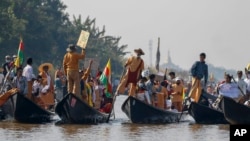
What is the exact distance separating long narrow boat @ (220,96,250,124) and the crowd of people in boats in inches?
38.4

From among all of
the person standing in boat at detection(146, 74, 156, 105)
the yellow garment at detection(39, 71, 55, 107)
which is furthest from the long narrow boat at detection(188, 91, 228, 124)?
the yellow garment at detection(39, 71, 55, 107)

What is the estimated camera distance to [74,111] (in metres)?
27.1

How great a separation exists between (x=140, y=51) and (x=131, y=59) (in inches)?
13.7

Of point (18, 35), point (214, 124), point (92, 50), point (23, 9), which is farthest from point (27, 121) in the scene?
point (92, 50)

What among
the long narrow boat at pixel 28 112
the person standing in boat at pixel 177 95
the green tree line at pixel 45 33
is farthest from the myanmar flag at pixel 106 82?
the green tree line at pixel 45 33

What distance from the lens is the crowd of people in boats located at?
27406mm

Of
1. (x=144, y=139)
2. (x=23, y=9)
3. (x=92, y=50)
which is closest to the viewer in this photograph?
(x=144, y=139)

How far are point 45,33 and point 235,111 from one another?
55.3 m

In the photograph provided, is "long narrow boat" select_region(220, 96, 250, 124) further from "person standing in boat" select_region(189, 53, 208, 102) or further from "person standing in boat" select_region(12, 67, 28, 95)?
"person standing in boat" select_region(12, 67, 28, 95)

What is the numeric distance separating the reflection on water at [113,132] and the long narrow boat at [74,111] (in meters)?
0.32

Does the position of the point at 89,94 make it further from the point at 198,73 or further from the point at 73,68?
the point at 198,73

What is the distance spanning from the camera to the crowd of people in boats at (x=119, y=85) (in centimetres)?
2741

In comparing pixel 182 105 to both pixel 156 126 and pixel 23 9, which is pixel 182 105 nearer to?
pixel 156 126

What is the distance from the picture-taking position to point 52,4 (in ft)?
310
